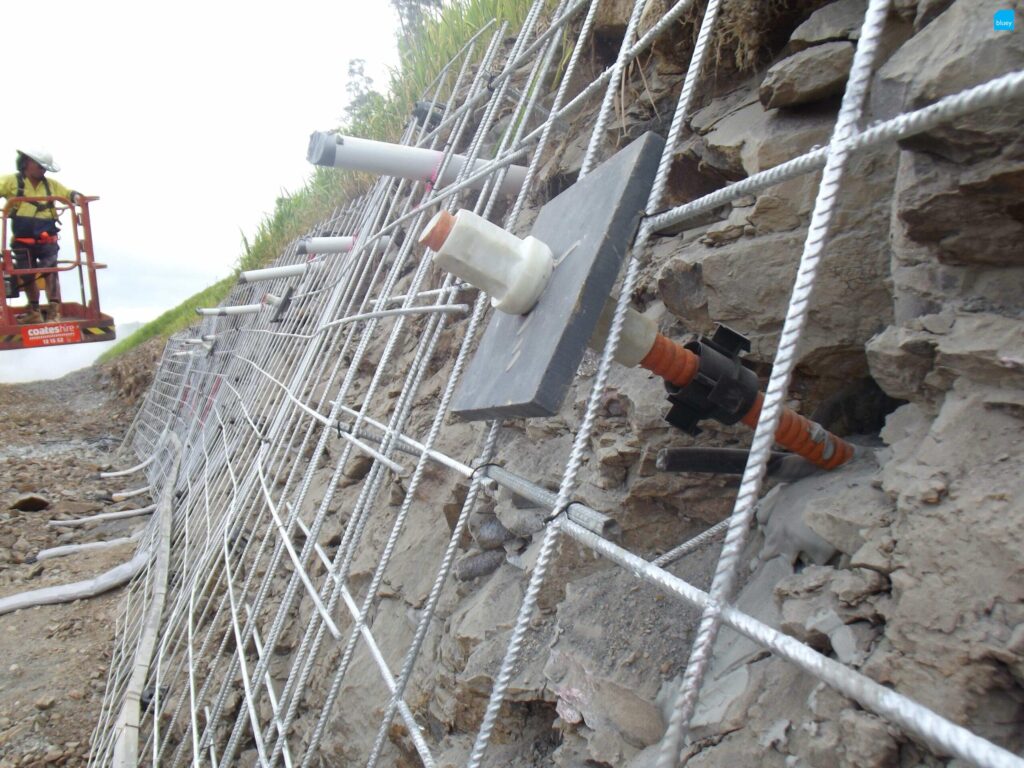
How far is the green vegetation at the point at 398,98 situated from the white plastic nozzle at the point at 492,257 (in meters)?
2.11

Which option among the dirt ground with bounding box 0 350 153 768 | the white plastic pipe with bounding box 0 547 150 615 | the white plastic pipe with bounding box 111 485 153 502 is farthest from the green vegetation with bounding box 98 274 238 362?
the white plastic pipe with bounding box 0 547 150 615

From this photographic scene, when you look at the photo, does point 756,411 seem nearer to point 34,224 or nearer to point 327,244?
point 327,244

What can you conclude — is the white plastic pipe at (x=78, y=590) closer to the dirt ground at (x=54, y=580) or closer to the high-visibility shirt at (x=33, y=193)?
the dirt ground at (x=54, y=580)

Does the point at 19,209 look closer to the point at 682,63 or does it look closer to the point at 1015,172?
the point at 682,63

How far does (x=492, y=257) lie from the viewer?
1032mm

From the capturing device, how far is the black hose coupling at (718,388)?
1026 mm

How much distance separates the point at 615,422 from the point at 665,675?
52 centimetres

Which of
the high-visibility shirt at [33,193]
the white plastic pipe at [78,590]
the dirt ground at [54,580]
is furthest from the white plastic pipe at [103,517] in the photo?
the high-visibility shirt at [33,193]

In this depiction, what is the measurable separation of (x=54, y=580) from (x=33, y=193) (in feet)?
16.7

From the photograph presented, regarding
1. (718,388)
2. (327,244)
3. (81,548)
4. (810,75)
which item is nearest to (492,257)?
(718,388)

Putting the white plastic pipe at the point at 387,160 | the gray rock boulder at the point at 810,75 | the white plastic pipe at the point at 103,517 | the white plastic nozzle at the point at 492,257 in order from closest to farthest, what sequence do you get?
the white plastic nozzle at the point at 492,257 → the gray rock boulder at the point at 810,75 → the white plastic pipe at the point at 387,160 → the white plastic pipe at the point at 103,517

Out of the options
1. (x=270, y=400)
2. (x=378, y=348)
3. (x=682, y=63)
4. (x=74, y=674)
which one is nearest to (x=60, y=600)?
(x=74, y=674)

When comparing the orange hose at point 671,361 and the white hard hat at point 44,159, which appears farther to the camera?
the white hard hat at point 44,159

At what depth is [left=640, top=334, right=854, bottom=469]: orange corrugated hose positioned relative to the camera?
1.01 meters
